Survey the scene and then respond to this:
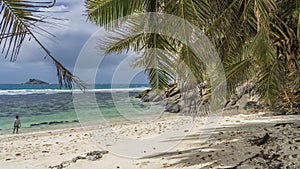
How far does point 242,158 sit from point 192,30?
2168 millimetres

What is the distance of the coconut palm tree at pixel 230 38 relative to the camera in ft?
12.2

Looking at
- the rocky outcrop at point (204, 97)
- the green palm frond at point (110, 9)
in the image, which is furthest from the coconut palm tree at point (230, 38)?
the rocky outcrop at point (204, 97)

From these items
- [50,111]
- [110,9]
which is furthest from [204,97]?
[50,111]

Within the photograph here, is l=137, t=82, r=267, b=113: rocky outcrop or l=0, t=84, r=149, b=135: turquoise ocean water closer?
l=137, t=82, r=267, b=113: rocky outcrop

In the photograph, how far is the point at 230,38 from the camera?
17.1 ft

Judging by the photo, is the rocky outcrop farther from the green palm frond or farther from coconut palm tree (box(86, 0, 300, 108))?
the green palm frond

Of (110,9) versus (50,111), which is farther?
(50,111)

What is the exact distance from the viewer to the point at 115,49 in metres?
6.18

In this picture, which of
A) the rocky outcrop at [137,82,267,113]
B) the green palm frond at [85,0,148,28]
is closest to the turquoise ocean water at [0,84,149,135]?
the rocky outcrop at [137,82,267,113]

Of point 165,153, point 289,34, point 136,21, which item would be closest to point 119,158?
point 165,153

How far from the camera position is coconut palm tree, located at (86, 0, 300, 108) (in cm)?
371

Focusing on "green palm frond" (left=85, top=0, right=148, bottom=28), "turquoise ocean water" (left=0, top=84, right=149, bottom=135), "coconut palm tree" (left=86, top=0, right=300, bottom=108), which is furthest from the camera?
"turquoise ocean water" (left=0, top=84, right=149, bottom=135)

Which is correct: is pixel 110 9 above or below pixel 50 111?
above

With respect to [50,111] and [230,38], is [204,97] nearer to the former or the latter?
[230,38]
